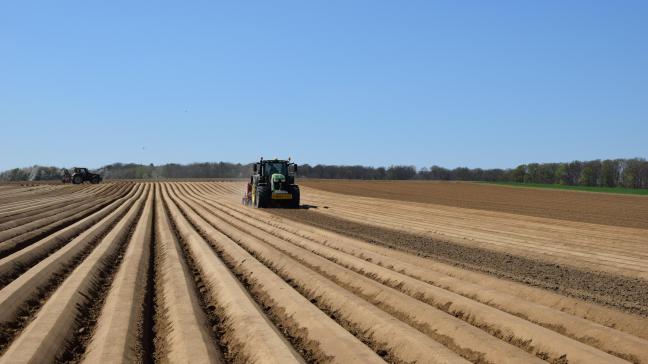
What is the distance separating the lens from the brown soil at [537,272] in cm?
793

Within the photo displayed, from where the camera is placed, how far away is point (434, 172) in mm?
114750

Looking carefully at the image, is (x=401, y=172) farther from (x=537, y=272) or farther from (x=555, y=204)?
(x=537, y=272)

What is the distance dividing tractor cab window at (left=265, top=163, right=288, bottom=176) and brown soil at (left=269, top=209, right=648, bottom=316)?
10523 millimetres

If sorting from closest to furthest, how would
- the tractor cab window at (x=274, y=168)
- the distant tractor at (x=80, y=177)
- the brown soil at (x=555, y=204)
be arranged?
the brown soil at (x=555, y=204) → the tractor cab window at (x=274, y=168) → the distant tractor at (x=80, y=177)

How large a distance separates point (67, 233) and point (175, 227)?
3294 millimetres

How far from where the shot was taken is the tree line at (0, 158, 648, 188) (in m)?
84.6

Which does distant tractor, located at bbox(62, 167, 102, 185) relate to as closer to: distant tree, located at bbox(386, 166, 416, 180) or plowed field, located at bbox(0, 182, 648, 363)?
plowed field, located at bbox(0, 182, 648, 363)

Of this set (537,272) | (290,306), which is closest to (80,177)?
(537,272)

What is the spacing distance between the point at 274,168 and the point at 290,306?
18996 millimetres

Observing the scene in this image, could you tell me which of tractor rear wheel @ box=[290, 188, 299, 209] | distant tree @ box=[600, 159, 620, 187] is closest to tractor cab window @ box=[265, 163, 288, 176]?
tractor rear wheel @ box=[290, 188, 299, 209]

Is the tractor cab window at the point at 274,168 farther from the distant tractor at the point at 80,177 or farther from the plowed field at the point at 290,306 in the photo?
the distant tractor at the point at 80,177

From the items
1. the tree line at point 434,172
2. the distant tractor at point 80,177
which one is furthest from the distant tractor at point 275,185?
the tree line at point 434,172

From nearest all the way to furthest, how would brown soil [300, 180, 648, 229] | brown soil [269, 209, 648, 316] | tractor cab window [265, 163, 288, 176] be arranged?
brown soil [269, 209, 648, 316], brown soil [300, 180, 648, 229], tractor cab window [265, 163, 288, 176]

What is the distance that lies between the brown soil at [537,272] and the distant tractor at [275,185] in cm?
990
